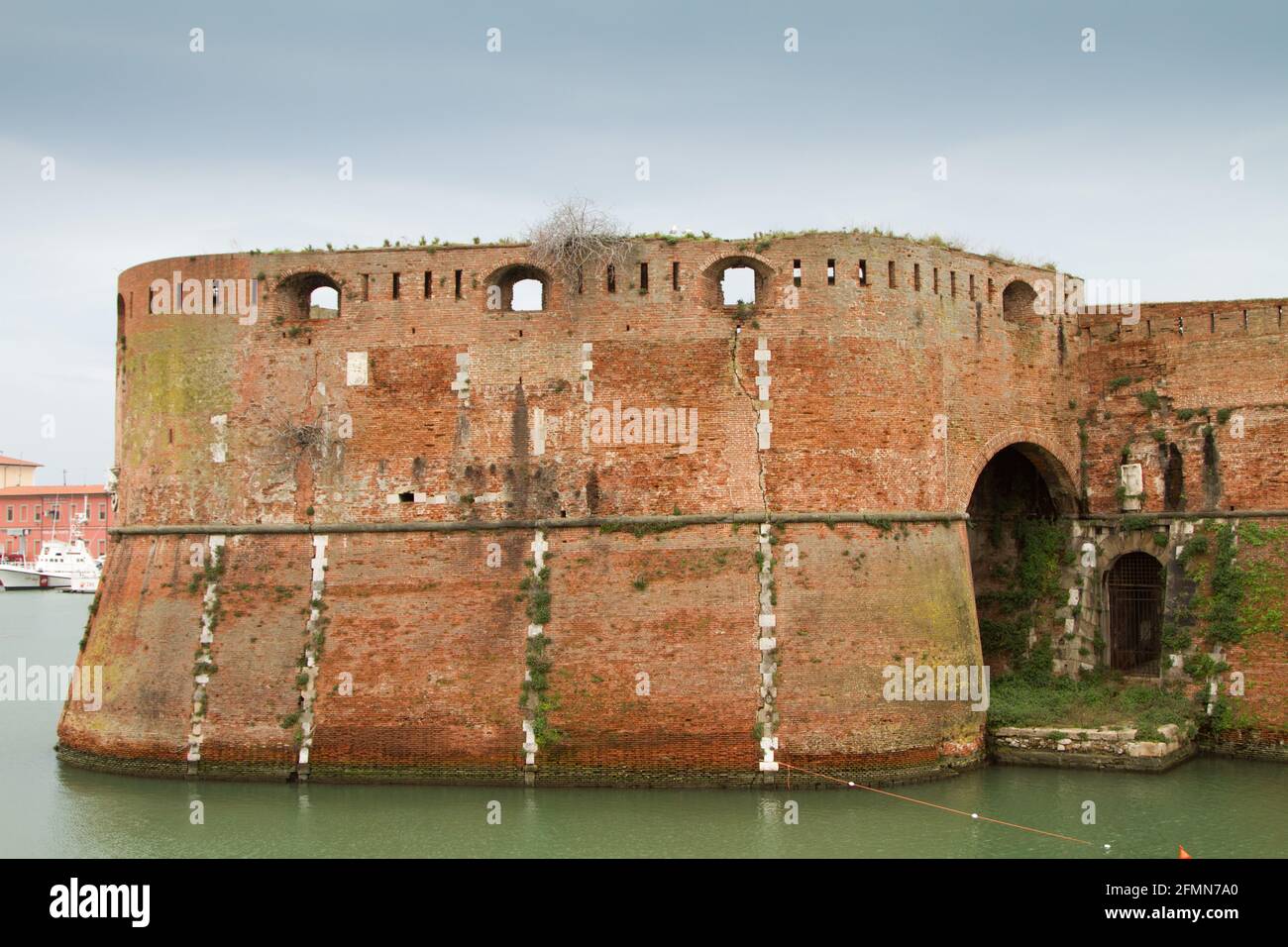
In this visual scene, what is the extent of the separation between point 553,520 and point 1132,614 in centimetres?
1055

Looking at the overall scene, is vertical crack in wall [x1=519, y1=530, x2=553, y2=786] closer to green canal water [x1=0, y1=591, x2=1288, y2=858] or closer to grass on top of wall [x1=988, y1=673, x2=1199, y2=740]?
green canal water [x1=0, y1=591, x2=1288, y2=858]

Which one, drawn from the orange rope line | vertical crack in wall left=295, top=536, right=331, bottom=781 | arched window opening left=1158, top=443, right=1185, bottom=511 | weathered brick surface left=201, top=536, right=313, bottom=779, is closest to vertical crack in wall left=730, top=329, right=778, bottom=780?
the orange rope line

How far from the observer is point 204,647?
1806 cm

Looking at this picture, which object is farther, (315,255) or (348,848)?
(315,255)

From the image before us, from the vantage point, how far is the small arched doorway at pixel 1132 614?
20766 millimetres

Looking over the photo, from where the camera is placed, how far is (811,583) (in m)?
17.1

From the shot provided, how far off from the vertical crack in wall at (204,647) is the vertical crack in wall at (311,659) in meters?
1.47

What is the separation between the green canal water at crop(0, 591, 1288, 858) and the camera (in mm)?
14289

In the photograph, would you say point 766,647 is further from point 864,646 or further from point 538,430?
point 538,430

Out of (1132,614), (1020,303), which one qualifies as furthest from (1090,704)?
(1020,303)

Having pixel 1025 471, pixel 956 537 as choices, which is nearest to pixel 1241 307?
pixel 1025 471

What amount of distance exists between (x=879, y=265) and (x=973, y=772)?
7.59 metres

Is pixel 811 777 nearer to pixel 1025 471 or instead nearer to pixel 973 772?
pixel 973 772

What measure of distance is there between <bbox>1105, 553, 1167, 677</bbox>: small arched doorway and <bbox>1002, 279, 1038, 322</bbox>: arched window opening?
4.56m
